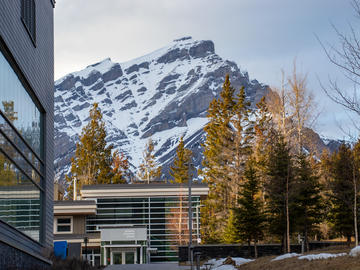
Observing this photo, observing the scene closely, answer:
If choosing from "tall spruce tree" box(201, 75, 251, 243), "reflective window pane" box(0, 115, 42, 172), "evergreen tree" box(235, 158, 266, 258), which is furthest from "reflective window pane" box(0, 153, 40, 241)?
"tall spruce tree" box(201, 75, 251, 243)

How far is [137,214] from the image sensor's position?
185 feet

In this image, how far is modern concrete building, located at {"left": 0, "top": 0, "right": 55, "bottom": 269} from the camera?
1725 cm

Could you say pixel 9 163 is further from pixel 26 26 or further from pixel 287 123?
pixel 287 123

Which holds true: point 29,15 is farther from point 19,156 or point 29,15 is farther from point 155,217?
point 155,217

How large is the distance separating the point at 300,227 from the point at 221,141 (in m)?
28.5

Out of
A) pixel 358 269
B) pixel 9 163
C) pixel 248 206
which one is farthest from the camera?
pixel 248 206

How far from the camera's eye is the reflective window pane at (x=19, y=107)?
17.4 meters

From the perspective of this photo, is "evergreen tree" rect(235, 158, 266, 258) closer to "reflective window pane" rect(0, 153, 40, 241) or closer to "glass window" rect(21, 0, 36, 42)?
"reflective window pane" rect(0, 153, 40, 241)

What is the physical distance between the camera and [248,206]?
3831cm

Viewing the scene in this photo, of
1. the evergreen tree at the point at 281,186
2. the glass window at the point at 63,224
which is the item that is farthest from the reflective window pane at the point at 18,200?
the glass window at the point at 63,224

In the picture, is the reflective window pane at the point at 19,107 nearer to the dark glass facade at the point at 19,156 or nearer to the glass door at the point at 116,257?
the dark glass facade at the point at 19,156

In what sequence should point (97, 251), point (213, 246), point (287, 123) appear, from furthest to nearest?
1. point (97, 251)
2. point (287, 123)
3. point (213, 246)

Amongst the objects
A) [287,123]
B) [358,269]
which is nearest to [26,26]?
[358,269]

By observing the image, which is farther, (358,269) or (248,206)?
(248,206)
